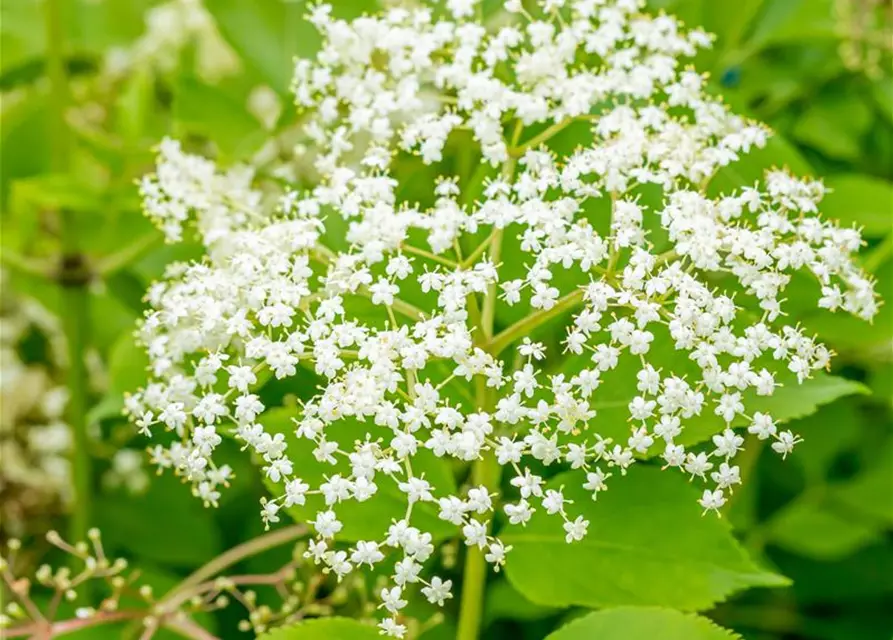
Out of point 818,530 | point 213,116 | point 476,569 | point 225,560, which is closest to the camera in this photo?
point 476,569

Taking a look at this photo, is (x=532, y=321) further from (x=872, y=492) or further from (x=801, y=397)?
(x=872, y=492)

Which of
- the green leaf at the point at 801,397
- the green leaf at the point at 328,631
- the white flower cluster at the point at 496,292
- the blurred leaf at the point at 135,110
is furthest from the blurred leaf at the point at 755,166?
the blurred leaf at the point at 135,110

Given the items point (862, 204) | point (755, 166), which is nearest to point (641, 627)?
point (755, 166)

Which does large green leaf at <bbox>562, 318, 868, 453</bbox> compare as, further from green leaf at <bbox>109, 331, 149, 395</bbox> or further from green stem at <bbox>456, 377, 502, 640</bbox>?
green leaf at <bbox>109, 331, 149, 395</bbox>

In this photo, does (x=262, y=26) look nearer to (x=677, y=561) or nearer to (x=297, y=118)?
(x=297, y=118)

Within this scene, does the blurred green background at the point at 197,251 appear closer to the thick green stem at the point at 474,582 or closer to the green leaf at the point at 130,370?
the green leaf at the point at 130,370

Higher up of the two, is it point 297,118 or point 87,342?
point 297,118

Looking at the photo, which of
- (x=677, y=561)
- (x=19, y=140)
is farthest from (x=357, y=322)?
(x=19, y=140)
